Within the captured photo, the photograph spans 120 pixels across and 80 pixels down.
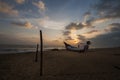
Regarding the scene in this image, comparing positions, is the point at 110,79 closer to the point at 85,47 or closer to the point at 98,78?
the point at 98,78

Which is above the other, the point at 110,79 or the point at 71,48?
the point at 71,48

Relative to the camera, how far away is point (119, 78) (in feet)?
33.6

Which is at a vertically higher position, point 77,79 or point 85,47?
point 85,47

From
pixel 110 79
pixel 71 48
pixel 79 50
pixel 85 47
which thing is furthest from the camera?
pixel 71 48

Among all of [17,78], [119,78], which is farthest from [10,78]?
[119,78]

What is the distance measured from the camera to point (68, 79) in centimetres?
1021

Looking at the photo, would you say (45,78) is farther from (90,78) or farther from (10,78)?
(90,78)

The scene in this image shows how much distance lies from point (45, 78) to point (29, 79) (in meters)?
1.18

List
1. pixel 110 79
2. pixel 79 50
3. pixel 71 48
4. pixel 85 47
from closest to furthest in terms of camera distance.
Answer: pixel 110 79
pixel 85 47
pixel 79 50
pixel 71 48

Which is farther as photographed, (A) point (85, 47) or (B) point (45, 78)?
(A) point (85, 47)

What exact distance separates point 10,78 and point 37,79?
210cm

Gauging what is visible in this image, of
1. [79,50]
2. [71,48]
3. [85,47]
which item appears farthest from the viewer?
[71,48]

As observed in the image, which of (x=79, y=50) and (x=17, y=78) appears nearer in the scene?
(x=17, y=78)

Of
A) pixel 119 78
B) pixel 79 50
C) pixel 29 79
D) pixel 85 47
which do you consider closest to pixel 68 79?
pixel 29 79
